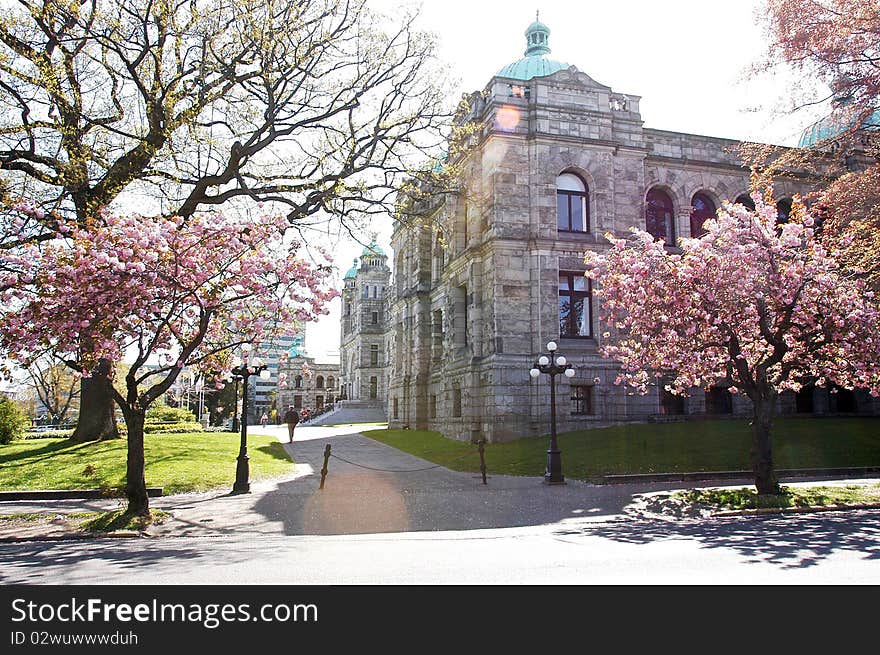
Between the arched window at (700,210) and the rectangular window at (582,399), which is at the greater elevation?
the arched window at (700,210)

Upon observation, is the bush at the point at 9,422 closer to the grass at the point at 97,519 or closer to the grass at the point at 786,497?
the grass at the point at 97,519

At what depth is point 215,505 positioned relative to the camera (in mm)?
14797

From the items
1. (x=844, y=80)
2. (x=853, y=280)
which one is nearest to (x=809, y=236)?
(x=853, y=280)

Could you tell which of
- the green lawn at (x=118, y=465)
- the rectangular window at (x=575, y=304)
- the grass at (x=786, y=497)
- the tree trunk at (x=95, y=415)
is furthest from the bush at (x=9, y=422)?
the grass at (x=786, y=497)

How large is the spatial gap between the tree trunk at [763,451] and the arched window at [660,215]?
57.4ft

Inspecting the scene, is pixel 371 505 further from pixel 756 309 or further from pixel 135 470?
pixel 756 309

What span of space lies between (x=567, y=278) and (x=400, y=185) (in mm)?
10691

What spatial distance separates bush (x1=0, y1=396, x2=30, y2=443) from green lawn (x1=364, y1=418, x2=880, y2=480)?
15.8 meters

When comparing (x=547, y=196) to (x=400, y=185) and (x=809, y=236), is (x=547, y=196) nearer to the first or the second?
(x=400, y=185)

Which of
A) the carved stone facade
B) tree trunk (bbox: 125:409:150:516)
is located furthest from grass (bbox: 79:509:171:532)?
the carved stone facade

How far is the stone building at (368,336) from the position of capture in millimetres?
86062

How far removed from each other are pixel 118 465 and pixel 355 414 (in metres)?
47.2

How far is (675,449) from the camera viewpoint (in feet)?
70.9

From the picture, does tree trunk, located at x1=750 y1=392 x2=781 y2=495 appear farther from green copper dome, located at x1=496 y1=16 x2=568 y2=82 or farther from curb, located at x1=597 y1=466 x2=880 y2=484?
green copper dome, located at x1=496 y1=16 x2=568 y2=82
